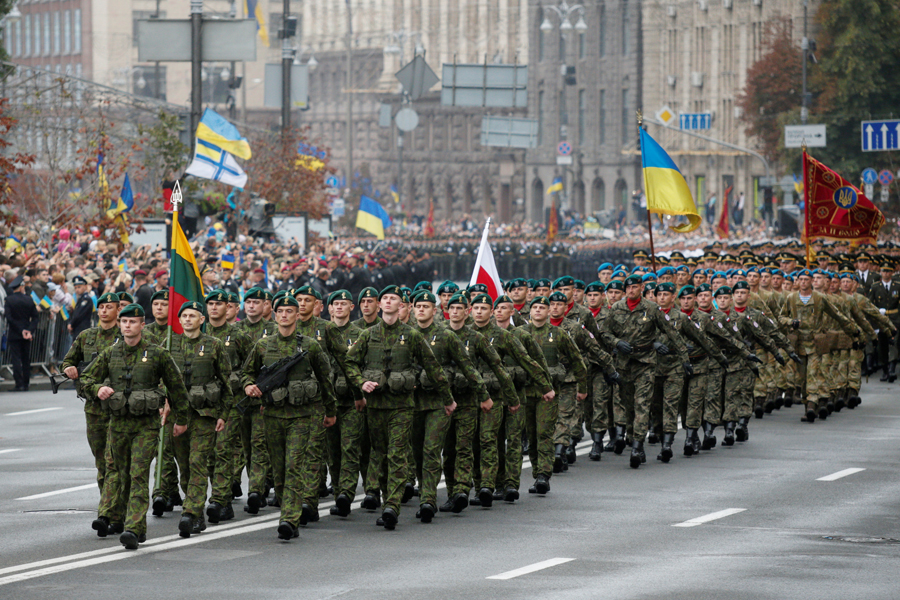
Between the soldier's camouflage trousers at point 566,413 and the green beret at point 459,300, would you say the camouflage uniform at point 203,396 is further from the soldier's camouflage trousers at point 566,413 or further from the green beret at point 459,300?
the soldier's camouflage trousers at point 566,413

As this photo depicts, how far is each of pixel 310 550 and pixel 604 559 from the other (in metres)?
1.99

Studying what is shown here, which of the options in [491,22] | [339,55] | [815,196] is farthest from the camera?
[339,55]

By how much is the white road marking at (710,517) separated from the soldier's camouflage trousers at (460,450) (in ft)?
5.69

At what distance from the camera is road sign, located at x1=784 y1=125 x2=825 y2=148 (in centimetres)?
4856

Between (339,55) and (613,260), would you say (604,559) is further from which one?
(339,55)

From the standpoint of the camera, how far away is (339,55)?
115375mm

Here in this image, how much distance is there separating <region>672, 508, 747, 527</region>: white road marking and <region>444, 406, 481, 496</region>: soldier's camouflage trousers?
1736 millimetres

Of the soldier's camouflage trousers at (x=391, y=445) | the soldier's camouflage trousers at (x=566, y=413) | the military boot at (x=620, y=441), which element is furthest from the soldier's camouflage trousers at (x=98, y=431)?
the military boot at (x=620, y=441)

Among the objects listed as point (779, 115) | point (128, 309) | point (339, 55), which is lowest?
point (128, 309)

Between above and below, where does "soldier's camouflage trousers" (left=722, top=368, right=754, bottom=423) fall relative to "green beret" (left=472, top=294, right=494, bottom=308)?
below

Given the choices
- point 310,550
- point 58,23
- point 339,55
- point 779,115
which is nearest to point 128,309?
point 310,550

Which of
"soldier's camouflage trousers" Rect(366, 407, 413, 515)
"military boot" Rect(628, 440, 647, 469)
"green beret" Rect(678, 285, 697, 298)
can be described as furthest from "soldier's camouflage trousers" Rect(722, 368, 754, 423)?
"soldier's camouflage trousers" Rect(366, 407, 413, 515)

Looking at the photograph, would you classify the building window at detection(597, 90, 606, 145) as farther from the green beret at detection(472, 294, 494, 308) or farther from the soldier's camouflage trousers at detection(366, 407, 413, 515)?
the soldier's camouflage trousers at detection(366, 407, 413, 515)

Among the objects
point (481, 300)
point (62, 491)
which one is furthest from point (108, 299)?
point (481, 300)
